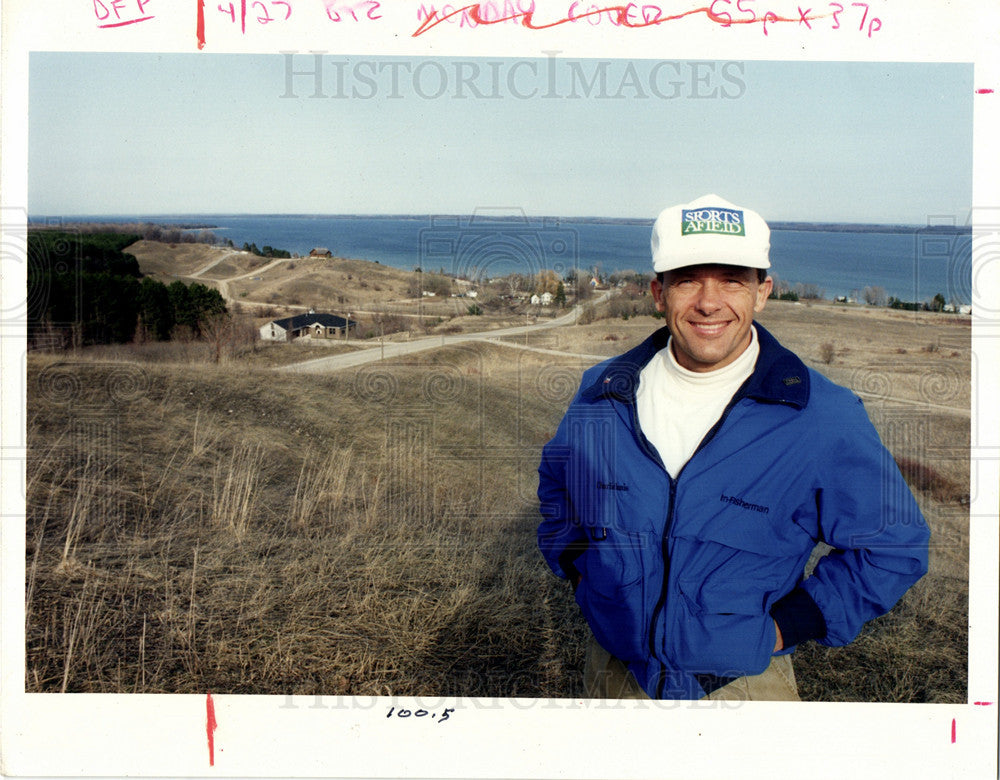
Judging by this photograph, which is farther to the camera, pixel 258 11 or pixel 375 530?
pixel 375 530

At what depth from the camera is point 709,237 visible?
7.22 ft

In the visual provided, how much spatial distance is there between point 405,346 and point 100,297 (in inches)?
56.6

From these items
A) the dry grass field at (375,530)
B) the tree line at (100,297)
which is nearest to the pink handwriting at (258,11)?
the tree line at (100,297)

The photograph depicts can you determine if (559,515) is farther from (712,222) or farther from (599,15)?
(599,15)

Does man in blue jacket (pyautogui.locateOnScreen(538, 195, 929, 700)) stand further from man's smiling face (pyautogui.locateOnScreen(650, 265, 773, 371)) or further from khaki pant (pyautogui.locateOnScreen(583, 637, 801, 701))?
khaki pant (pyautogui.locateOnScreen(583, 637, 801, 701))

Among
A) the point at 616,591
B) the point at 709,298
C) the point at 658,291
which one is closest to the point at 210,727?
the point at 616,591

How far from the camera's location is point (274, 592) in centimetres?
333

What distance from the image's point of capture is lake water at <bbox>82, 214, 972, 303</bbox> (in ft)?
10.6

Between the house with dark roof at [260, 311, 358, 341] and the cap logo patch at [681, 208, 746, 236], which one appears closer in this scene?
the cap logo patch at [681, 208, 746, 236]

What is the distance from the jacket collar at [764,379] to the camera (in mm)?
2150

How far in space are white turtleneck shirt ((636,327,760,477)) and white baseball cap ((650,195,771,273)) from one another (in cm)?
26

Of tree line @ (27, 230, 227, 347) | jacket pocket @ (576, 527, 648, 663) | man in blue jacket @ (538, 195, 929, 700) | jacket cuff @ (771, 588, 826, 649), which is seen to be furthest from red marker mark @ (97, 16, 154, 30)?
jacket cuff @ (771, 588, 826, 649)

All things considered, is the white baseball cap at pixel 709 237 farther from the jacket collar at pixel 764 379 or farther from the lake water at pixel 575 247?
the lake water at pixel 575 247

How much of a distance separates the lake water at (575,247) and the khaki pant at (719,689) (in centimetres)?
158
